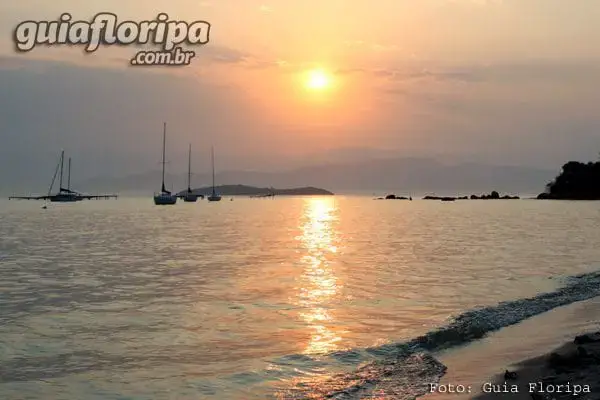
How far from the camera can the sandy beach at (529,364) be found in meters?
9.77

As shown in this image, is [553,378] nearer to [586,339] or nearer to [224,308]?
[586,339]

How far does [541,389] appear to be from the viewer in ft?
31.9

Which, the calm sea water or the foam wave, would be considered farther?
the calm sea water

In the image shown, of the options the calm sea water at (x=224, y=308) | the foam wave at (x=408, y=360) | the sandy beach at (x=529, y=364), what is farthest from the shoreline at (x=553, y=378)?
the calm sea water at (x=224, y=308)

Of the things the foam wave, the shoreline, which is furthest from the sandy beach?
the foam wave

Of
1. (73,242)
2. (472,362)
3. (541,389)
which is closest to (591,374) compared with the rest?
(541,389)

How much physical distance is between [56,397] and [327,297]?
12973mm

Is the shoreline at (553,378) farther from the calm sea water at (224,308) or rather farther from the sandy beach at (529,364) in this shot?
the calm sea water at (224,308)

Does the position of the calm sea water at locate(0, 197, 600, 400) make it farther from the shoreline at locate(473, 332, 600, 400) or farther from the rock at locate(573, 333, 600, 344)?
the rock at locate(573, 333, 600, 344)

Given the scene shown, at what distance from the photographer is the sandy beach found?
9.77 meters

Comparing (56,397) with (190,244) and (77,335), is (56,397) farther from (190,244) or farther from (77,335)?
(190,244)

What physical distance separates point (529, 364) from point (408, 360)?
261cm

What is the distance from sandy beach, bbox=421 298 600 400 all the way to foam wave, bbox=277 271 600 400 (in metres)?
0.44

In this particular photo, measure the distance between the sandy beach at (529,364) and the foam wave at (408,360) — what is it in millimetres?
435
